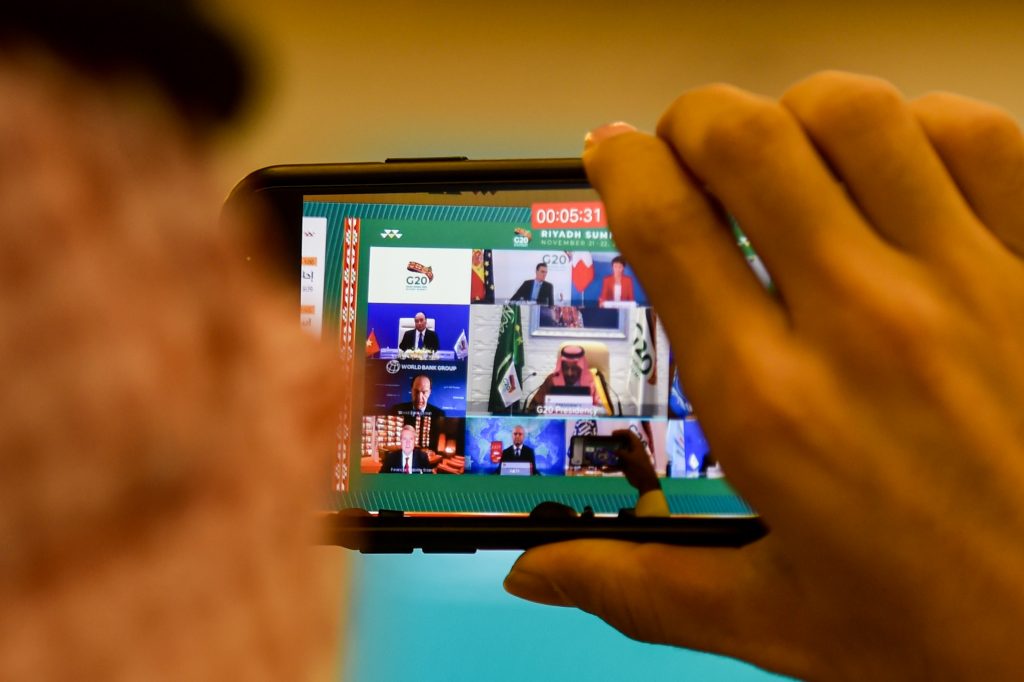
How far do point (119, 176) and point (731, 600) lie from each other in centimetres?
27

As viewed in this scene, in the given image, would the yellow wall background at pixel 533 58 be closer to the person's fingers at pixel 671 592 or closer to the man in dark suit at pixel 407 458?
the man in dark suit at pixel 407 458

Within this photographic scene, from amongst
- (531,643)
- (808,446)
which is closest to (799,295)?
(808,446)

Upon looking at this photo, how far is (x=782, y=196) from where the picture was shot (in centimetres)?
18

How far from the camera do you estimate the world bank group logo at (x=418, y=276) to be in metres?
0.52

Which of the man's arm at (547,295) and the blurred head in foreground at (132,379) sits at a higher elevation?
the man's arm at (547,295)

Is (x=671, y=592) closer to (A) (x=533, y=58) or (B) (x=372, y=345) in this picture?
(B) (x=372, y=345)

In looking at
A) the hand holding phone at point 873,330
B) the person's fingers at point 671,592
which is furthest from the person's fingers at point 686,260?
the person's fingers at point 671,592

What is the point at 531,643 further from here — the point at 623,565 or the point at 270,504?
the point at 270,504

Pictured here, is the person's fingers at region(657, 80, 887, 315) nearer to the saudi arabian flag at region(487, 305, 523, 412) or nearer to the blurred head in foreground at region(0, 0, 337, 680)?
the blurred head in foreground at region(0, 0, 337, 680)

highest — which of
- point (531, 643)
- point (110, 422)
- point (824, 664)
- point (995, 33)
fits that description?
point (995, 33)

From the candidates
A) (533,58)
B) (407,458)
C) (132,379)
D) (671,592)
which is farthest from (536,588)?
(533,58)

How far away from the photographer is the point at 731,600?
27 cm

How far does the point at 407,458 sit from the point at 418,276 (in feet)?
0.49

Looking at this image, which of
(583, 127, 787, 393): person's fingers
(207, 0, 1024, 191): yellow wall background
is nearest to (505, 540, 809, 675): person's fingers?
(583, 127, 787, 393): person's fingers
